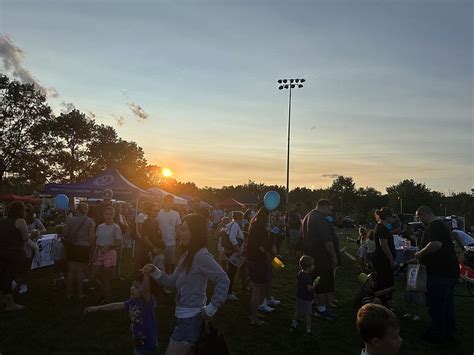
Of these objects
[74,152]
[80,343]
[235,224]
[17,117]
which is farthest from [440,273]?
[74,152]

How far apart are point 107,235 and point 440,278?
571 cm

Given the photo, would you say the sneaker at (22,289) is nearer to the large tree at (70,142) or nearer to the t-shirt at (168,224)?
the t-shirt at (168,224)

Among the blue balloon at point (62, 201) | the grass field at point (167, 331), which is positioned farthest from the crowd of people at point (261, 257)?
the blue balloon at point (62, 201)

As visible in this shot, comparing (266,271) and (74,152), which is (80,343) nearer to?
(266,271)

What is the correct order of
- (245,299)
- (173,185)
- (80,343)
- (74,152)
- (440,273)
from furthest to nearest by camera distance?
(173,185) < (74,152) < (245,299) < (440,273) < (80,343)

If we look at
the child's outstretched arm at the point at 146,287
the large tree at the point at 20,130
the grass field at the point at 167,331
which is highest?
the large tree at the point at 20,130

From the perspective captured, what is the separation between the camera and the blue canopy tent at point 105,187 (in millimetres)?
14180

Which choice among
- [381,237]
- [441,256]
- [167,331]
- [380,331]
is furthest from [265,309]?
[380,331]

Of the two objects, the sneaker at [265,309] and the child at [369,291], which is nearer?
the child at [369,291]

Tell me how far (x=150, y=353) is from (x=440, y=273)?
446cm

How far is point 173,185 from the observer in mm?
100312

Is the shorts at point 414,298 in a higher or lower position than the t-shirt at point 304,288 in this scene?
lower

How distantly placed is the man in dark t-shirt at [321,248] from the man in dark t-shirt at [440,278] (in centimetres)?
145

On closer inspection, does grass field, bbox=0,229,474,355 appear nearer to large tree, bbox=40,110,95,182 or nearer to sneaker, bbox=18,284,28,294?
sneaker, bbox=18,284,28,294
